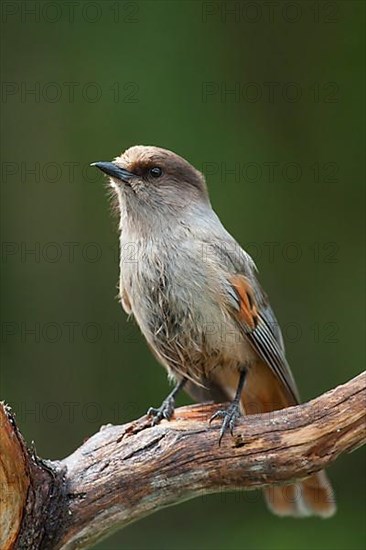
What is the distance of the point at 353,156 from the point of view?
6480mm

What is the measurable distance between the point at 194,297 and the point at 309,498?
1215mm

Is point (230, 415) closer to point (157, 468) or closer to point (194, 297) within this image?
point (157, 468)

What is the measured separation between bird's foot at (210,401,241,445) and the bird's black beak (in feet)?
3.71

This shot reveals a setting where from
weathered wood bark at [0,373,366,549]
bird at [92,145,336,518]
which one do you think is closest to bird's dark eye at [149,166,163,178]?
bird at [92,145,336,518]

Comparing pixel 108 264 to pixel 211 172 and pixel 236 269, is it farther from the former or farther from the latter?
pixel 236 269

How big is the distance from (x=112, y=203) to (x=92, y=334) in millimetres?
1536

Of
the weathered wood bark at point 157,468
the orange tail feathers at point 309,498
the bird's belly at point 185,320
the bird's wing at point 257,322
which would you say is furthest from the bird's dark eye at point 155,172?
the orange tail feathers at point 309,498

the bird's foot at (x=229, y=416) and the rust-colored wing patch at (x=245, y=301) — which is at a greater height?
the rust-colored wing patch at (x=245, y=301)

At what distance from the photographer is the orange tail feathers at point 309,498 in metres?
4.87

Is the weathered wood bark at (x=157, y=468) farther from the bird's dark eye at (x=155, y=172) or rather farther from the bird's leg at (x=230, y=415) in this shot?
the bird's dark eye at (x=155, y=172)

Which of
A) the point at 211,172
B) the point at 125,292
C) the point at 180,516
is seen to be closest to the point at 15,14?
the point at 211,172

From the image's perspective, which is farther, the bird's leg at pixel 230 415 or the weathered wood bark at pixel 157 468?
the bird's leg at pixel 230 415

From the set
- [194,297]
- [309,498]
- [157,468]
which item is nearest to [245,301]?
[194,297]

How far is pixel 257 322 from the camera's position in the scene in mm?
4609
